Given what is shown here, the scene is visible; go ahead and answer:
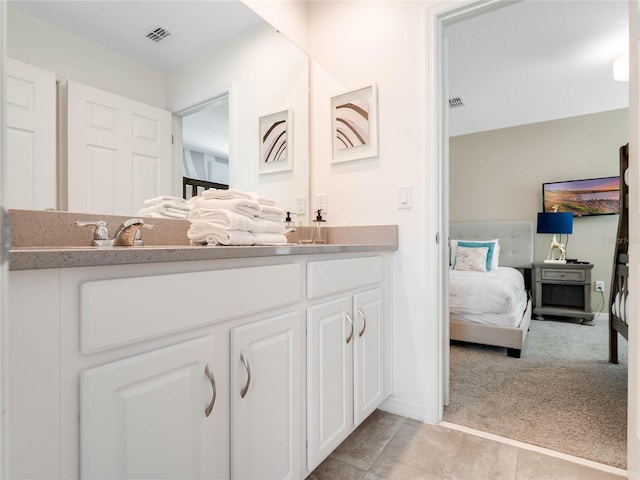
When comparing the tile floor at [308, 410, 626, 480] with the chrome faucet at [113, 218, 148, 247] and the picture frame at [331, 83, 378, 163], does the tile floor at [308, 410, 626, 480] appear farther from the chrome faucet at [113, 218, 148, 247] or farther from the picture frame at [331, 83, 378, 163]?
the picture frame at [331, 83, 378, 163]

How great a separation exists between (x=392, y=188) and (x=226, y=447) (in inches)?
55.0

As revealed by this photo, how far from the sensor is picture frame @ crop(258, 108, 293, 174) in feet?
6.39

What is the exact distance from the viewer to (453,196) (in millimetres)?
5219

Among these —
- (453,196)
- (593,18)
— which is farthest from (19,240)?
(453,196)

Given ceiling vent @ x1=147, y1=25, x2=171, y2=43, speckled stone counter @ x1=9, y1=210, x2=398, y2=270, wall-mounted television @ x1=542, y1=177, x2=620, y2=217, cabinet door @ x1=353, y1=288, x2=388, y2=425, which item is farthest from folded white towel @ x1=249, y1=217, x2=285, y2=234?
wall-mounted television @ x1=542, y1=177, x2=620, y2=217

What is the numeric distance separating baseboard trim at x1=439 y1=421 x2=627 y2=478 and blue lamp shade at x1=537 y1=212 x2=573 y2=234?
3325mm

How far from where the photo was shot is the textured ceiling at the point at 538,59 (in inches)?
95.1

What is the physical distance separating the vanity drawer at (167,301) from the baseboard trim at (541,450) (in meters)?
1.24

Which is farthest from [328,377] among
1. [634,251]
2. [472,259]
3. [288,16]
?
[472,259]

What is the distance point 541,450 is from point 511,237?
3630 millimetres

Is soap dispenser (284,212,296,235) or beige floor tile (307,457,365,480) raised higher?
soap dispenser (284,212,296,235)

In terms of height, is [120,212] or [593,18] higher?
[593,18]

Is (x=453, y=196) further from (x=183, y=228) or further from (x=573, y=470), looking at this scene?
(x=183, y=228)

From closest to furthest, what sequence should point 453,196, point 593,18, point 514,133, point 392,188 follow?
point 392,188 → point 593,18 → point 514,133 → point 453,196
